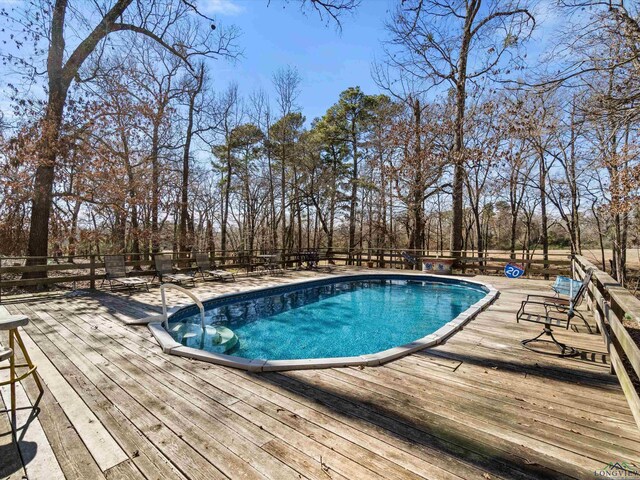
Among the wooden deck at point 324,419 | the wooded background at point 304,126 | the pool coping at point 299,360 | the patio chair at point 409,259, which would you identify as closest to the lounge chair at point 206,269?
the wooded background at point 304,126

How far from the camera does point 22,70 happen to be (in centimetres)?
703

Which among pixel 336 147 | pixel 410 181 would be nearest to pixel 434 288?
pixel 410 181

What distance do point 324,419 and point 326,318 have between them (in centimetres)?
431

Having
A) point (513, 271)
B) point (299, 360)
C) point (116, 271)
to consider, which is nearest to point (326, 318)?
point (299, 360)

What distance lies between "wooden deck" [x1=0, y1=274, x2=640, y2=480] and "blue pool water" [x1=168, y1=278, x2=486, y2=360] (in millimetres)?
1572

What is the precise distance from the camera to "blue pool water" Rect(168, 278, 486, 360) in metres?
4.66

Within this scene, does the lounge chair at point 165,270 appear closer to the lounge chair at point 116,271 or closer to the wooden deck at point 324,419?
the lounge chair at point 116,271

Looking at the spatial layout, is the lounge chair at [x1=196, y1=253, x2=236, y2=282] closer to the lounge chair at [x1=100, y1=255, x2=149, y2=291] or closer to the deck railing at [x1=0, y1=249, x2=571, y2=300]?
the deck railing at [x1=0, y1=249, x2=571, y2=300]

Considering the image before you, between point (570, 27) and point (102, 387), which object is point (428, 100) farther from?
point (102, 387)

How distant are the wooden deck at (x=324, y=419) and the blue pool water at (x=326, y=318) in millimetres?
1572

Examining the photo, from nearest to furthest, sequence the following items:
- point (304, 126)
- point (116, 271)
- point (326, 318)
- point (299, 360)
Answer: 1. point (299, 360)
2. point (326, 318)
3. point (116, 271)
4. point (304, 126)

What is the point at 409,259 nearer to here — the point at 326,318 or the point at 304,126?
the point at 326,318

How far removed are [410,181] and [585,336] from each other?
9.72 metres

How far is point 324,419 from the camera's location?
2041 millimetres
